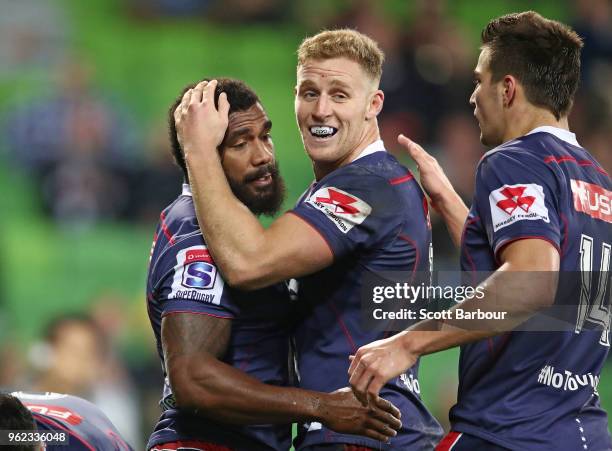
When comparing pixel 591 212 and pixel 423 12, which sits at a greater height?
pixel 423 12

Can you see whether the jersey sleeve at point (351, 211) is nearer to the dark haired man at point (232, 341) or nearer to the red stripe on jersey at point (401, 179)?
the red stripe on jersey at point (401, 179)

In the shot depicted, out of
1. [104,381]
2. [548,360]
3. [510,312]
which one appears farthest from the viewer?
[104,381]

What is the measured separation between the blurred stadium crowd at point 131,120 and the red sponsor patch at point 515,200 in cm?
538

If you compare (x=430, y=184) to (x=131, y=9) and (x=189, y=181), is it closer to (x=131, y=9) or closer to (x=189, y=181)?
(x=189, y=181)

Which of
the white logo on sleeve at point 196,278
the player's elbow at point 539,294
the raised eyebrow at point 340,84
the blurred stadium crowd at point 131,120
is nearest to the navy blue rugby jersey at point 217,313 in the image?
the white logo on sleeve at point 196,278

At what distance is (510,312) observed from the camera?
369 cm

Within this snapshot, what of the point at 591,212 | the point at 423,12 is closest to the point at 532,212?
the point at 591,212

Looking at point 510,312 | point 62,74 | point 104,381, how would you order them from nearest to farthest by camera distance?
point 510,312 < point 104,381 < point 62,74

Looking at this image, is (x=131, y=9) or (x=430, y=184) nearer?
(x=430, y=184)

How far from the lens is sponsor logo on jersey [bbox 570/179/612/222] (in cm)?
398

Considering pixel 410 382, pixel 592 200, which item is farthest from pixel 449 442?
pixel 592 200

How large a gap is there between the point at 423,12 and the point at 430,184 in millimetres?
7214

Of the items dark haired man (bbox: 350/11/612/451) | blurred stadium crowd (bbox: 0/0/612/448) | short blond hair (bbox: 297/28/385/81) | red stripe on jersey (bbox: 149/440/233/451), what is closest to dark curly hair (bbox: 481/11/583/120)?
dark haired man (bbox: 350/11/612/451)

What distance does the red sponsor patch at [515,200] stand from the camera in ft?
12.5
